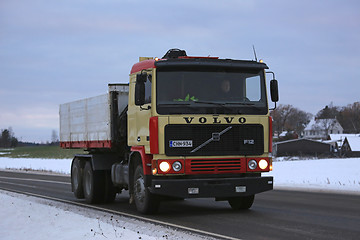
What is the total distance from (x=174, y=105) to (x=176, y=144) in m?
0.78

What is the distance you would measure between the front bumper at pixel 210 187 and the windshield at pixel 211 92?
1.37m

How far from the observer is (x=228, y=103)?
1123cm

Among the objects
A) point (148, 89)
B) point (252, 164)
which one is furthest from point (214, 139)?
point (148, 89)

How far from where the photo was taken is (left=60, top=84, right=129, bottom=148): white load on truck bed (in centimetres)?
1415

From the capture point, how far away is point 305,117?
172 m

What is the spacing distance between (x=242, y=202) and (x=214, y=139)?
2.10 m

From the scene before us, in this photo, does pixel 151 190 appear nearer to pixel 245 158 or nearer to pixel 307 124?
pixel 245 158

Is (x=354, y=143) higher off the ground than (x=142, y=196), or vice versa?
(x=354, y=143)

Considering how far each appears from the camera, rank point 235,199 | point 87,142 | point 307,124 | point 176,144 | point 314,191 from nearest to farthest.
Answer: point 176,144 → point 235,199 → point 87,142 → point 314,191 → point 307,124

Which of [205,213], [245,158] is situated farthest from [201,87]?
[205,213]

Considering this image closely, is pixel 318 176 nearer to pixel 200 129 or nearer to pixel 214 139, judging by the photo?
pixel 214 139

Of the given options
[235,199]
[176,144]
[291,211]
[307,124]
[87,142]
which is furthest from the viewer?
[307,124]

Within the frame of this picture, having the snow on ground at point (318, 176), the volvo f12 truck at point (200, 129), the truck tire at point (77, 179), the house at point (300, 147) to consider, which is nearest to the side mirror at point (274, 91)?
the volvo f12 truck at point (200, 129)

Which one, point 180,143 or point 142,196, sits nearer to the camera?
point 180,143
